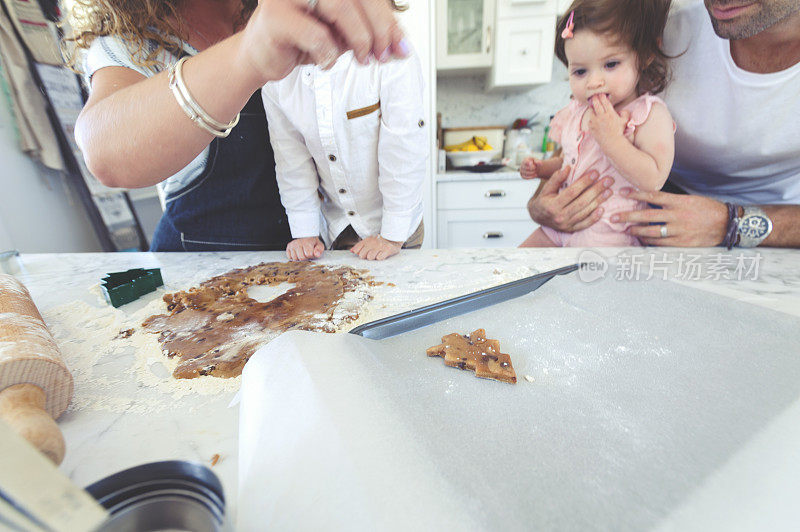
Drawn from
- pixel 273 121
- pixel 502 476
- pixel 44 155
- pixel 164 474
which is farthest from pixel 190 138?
pixel 44 155

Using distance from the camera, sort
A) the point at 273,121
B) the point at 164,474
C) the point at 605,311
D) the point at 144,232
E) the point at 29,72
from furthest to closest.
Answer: the point at 144,232
the point at 29,72
the point at 273,121
the point at 605,311
the point at 164,474

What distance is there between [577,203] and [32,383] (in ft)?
3.81

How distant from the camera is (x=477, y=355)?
0.44m

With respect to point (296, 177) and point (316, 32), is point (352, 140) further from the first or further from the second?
point (316, 32)

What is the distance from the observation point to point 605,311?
536 millimetres

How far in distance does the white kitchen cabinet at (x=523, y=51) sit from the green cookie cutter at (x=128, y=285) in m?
2.14

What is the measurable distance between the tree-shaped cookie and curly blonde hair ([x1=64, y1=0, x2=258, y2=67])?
845 mm

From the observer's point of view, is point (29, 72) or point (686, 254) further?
point (29, 72)

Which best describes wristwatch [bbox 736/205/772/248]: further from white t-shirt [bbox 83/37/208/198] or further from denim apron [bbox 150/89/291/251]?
white t-shirt [bbox 83/37/208/198]

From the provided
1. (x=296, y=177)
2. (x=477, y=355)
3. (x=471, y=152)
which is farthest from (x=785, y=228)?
(x=471, y=152)

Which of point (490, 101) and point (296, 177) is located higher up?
point (490, 101)

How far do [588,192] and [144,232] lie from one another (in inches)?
103

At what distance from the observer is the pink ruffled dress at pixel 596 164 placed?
3.05ft

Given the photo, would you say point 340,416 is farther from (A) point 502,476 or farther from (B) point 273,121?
(B) point 273,121
